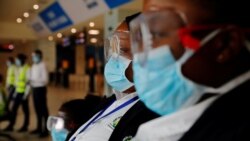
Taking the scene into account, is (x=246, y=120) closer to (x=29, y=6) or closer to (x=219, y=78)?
(x=219, y=78)

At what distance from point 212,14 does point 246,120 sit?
259 millimetres

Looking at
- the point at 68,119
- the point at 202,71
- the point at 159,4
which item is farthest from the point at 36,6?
the point at 202,71

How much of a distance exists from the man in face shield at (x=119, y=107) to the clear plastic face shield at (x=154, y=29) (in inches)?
17.6

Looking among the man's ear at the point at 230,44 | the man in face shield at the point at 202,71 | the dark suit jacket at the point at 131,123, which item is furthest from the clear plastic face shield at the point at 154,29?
the dark suit jacket at the point at 131,123

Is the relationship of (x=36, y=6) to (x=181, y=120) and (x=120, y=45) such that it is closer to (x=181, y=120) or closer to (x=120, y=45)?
(x=120, y=45)

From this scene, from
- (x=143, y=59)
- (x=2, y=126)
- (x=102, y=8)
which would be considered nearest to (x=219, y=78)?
(x=143, y=59)

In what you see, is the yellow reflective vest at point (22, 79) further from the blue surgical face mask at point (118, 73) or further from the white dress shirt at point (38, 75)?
the blue surgical face mask at point (118, 73)

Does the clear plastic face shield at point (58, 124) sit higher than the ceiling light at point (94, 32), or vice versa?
the clear plastic face shield at point (58, 124)

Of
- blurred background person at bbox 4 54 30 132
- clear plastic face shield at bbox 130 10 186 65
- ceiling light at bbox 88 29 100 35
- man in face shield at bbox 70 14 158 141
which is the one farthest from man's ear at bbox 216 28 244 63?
ceiling light at bbox 88 29 100 35

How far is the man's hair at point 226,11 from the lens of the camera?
87cm

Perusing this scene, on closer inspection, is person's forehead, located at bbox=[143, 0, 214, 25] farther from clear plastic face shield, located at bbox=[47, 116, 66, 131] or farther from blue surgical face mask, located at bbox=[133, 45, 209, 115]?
clear plastic face shield, located at bbox=[47, 116, 66, 131]

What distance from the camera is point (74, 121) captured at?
2264 millimetres

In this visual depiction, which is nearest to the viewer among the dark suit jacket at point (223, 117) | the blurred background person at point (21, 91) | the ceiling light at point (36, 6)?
the dark suit jacket at point (223, 117)

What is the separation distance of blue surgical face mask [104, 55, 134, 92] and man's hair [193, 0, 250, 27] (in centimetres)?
94
